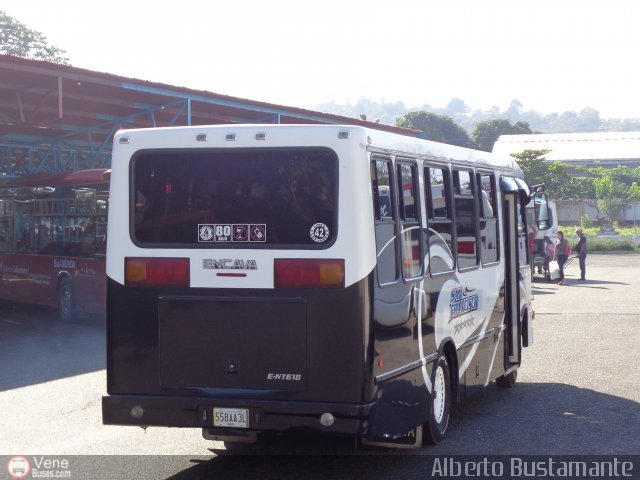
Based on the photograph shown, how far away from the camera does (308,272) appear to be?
704cm

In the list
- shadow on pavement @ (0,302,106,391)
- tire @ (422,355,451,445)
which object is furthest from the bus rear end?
shadow on pavement @ (0,302,106,391)

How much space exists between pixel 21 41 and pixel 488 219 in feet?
208

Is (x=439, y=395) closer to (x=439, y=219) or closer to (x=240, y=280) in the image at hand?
(x=439, y=219)

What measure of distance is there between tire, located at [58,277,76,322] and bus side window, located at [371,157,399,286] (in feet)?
41.2

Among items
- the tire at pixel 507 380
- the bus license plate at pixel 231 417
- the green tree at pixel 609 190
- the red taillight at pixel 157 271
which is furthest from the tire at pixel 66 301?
the green tree at pixel 609 190

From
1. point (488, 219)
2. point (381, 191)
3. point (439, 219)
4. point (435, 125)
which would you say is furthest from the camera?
point (435, 125)

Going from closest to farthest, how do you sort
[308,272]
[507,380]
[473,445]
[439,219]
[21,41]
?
[308,272], [473,445], [439,219], [507,380], [21,41]

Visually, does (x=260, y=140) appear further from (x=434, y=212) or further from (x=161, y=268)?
(x=434, y=212)

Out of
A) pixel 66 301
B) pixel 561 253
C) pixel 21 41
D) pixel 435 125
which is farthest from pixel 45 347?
pixel 435 125

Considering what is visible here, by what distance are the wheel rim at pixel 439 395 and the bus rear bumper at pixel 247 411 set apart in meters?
1.82

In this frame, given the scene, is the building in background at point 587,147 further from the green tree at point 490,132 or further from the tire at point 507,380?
the tire at point 507,380

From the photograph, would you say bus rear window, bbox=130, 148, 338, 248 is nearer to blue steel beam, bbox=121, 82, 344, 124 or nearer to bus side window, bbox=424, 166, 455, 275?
bus side window, bbox=424, 166, 455, 275

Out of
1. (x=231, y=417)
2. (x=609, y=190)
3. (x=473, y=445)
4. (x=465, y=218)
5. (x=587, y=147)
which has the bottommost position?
(x=473, y=445)

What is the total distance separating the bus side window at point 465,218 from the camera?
9336 millimetres
